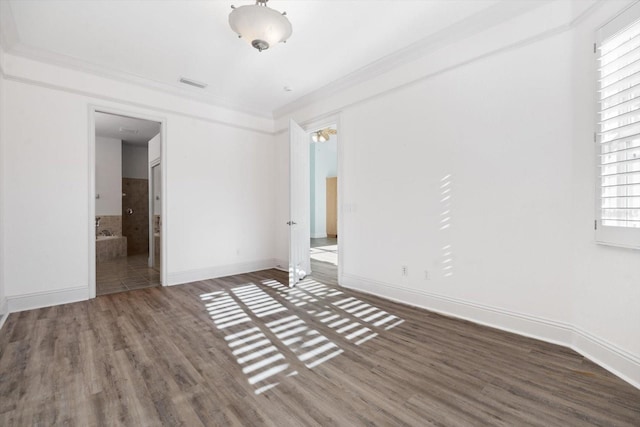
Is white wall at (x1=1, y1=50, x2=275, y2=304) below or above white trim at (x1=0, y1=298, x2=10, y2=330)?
above

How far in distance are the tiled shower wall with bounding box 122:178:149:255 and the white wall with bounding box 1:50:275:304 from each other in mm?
4223

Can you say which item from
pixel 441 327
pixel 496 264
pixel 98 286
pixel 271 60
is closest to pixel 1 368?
pixel 98 286

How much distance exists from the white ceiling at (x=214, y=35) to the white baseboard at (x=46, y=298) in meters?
2.85

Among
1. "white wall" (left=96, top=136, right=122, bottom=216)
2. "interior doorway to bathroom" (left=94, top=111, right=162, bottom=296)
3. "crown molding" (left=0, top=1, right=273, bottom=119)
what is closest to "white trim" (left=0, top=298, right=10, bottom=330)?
"interior doorway to bathroom" (left=94, top=111, right=162, bottom=296)

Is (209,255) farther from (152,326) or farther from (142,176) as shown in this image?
(142,176)

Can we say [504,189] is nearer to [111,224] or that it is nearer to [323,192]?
[323,192]

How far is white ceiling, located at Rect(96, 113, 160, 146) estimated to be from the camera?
5.90 m

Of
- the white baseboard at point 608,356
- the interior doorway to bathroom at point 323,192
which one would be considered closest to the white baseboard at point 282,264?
the interior doorway to bathroom at point 323,192

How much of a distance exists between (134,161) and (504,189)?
8.96 metres

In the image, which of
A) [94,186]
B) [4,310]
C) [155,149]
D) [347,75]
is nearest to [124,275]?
[4,310]

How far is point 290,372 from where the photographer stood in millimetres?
2164

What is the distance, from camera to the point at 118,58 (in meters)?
3.69

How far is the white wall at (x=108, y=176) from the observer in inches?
288

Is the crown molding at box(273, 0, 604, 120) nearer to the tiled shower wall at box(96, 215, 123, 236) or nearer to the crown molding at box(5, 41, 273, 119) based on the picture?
the crown molding at box(5, 41, 273, 119)
